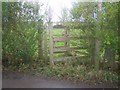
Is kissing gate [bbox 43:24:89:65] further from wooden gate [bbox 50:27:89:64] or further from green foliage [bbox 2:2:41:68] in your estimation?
green foliage [bbox 2:2:41:68]

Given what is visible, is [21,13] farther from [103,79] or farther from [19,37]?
[103,79]

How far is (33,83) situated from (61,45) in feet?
3.78

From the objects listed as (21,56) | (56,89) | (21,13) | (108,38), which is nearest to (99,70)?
(108,38)

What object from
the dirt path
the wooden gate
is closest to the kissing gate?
A: the wooden gate

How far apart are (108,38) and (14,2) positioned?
1.92 metres

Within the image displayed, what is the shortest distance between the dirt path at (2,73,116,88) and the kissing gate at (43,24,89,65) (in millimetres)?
641

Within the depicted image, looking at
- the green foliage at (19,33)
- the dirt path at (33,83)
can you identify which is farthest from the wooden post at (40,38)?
the dirt path at (33,83)

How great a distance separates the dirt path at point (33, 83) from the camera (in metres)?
3.81

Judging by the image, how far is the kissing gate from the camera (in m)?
4.52

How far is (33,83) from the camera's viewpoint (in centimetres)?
394

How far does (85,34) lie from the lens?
4.31 m

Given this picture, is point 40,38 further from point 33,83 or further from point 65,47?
point 33,83

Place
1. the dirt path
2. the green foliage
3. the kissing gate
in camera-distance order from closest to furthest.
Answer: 1. the dirt path
2. the green foliage
3. the kissing gate

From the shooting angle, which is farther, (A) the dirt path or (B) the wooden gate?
(B) the wooden gate
